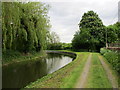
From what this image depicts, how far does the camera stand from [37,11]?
17312mm

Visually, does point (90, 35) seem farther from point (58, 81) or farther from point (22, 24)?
point (58, 81)

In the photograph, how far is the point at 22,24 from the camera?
48.3 feet

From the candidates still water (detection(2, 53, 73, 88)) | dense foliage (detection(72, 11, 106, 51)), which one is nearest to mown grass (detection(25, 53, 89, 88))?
still water (detection(2, 53, 73, 88))

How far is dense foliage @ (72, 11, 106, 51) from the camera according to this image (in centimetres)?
3162

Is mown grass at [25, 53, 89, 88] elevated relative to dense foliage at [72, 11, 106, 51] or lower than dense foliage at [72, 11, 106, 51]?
lower

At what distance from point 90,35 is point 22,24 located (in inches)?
856

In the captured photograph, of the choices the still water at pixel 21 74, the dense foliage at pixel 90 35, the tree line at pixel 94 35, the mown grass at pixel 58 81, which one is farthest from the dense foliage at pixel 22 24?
the tree line at pixel 94 35

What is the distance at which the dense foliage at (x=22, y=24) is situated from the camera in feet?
32.7

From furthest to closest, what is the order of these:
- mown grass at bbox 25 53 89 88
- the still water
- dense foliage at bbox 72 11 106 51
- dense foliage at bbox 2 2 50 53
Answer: dense foliage at bbox 72 11 106 51 → dense foliage at bbox 2 2 50 53 → the still water → mown grass at bbox 25 53 89 88

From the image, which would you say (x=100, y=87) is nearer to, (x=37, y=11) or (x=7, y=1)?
(x=7, y=1)

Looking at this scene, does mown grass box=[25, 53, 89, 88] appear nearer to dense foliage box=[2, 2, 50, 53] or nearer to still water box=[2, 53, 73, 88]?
still water box=[2, 53, 73, 88]

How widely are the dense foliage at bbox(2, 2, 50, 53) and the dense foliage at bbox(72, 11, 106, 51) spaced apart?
15.4 m

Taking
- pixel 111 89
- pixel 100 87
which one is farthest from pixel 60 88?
pixel 111 89

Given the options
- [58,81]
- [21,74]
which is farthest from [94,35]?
[58,81]
